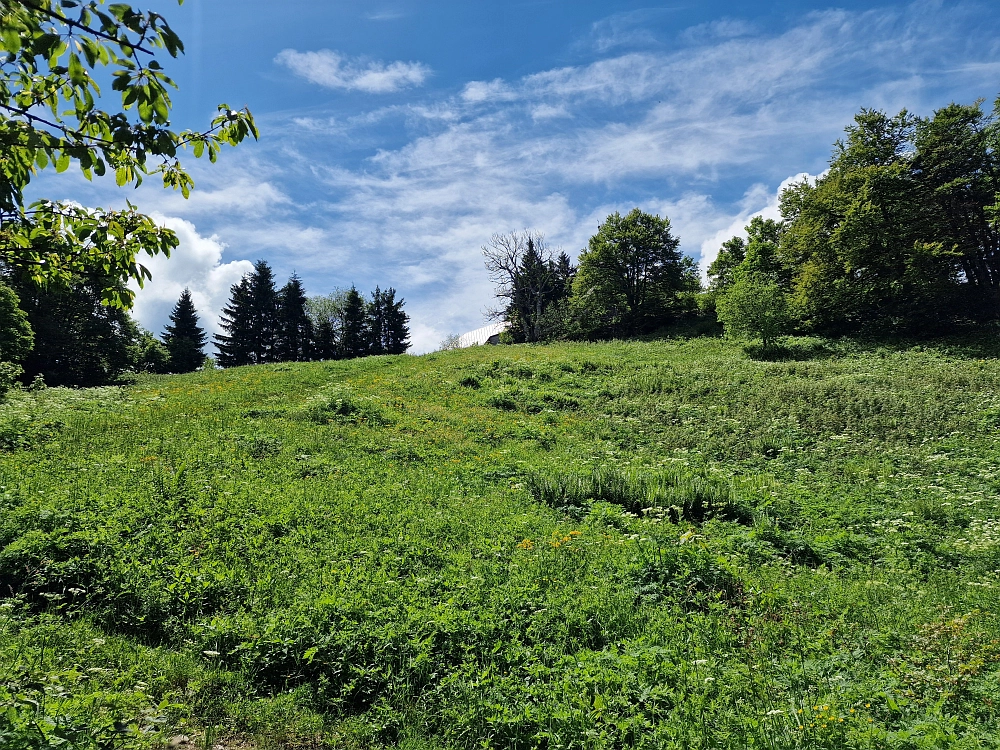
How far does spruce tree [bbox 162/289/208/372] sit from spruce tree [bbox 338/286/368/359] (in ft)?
52.3

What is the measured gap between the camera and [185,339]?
53312 mm

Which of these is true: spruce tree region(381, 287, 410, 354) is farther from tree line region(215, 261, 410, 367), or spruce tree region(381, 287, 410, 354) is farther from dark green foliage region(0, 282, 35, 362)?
dark green foliage region(0, 282, 35, 362)

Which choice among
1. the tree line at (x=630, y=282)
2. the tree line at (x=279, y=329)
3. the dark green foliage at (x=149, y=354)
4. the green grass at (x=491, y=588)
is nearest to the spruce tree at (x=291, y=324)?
the tree line at (x=279, y=329)

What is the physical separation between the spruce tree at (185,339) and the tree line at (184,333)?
0.09 m

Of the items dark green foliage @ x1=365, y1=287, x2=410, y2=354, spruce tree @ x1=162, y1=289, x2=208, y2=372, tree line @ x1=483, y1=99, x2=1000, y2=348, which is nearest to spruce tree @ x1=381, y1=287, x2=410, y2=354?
dark green foliage @ x1=365, y1=287, x2=410, y2=354

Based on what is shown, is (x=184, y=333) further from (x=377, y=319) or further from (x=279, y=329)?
(x=377, y=319)

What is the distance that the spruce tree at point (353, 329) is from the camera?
65.1 metres

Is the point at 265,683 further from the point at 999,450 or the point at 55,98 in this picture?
the point at 999,450

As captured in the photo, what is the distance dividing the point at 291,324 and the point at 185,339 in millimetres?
11918

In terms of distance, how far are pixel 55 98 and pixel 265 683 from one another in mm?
5108

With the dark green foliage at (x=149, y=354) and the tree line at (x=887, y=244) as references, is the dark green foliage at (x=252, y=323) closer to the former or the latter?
the dark green foliage at (x=149, y=354)

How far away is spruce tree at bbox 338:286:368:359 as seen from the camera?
65125 millimetres

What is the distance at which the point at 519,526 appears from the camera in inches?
326

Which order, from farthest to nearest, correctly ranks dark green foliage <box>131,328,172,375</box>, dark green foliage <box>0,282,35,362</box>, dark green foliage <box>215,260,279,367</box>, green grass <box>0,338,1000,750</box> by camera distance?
dark green foliage <box>215,260,279,367</box>
dark green foliage <box>131,328,172,375</box>
dark green foliage <box>0,282,35,362</box>
green grass <box>0,338,1000,750</box>
